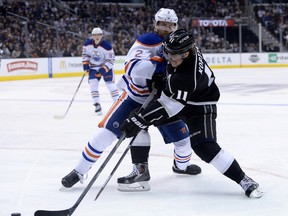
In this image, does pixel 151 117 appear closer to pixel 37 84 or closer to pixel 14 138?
pixel 14 138

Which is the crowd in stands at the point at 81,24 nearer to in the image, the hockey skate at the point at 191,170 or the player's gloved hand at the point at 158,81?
the hockey skate at the point at 191,170

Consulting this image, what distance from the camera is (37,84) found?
14.1 metres

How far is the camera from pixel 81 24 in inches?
717

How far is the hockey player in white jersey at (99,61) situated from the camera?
8289mm

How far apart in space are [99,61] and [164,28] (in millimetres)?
5078

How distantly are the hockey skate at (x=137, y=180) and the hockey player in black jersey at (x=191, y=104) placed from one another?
A: 0.38 meters

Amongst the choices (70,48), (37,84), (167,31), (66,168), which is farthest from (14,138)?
(70,48)

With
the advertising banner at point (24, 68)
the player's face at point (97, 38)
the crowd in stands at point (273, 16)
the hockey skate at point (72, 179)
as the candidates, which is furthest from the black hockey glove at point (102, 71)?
the crowd in stands at point (273, 16)

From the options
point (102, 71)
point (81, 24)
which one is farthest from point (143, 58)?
point (81, 24)

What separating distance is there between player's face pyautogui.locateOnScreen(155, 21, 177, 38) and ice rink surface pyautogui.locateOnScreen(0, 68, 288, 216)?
96 centimetres

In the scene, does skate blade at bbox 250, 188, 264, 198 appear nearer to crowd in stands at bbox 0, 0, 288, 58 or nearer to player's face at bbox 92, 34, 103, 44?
player's face at bbox 92, 34, 103, 44

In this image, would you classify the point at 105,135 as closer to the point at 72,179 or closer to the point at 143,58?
the point at 72,179

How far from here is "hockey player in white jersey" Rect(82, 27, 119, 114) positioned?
27.2 ft

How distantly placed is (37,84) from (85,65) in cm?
595
